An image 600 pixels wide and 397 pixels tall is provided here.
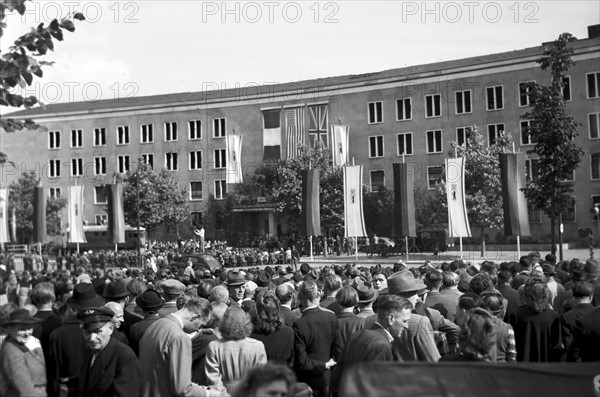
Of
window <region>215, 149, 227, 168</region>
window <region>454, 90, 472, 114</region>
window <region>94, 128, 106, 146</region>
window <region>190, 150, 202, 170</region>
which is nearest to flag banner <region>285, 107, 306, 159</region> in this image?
window <region>215, 149, 227, 168</region>

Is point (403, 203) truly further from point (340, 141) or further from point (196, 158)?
point (196, 158)

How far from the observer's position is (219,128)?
270ft

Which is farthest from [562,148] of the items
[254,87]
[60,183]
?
[60,183]

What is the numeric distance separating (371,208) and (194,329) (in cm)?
6182

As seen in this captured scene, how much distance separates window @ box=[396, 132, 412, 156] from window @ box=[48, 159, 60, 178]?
39408 mm

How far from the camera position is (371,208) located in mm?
68562

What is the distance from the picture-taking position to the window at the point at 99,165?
88000mm

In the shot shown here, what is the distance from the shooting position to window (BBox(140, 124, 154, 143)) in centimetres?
8562

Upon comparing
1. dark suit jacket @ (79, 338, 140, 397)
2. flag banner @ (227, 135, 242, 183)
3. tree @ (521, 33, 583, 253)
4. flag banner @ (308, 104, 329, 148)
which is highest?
flag banner @ (308, 104, 329, 148)

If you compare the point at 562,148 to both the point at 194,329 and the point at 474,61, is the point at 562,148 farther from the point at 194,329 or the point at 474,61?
the point at 474,61

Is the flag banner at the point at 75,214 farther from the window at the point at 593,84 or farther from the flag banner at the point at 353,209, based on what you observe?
the window at the point at 593,84

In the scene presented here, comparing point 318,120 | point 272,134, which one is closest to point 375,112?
point 318,120

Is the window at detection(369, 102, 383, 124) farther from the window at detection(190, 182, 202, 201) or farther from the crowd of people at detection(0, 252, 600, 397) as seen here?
the crowd of people at detection(0, 252, 600, 397)

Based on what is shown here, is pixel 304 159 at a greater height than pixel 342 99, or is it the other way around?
pixel 342 99
